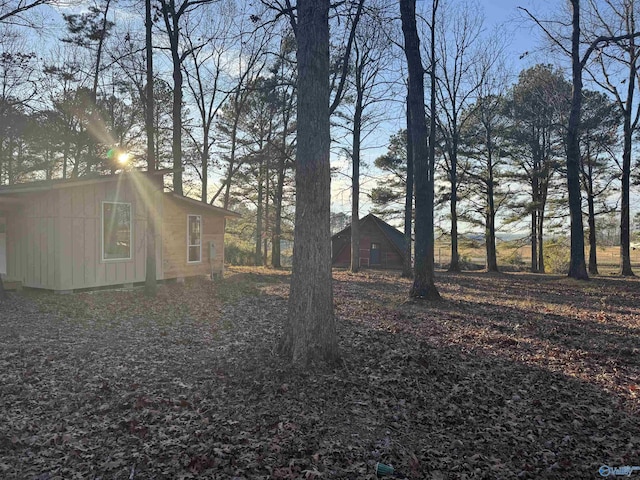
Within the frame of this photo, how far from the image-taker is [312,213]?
4.86 meters

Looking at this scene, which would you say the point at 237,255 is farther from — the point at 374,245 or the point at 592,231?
the point at 592,231

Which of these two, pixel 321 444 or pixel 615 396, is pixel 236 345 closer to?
pixel 321 444

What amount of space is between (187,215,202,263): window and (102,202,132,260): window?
7.95 ft

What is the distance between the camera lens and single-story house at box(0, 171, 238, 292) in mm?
10531

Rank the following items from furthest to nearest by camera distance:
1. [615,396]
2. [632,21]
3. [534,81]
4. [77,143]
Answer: [534,81], [77,143], [632,21], [615,396]

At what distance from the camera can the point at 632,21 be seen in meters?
16.4

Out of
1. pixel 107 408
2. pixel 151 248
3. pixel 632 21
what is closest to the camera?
pixel 107 408

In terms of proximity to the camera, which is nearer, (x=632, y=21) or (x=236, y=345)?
(x=236, y=345)

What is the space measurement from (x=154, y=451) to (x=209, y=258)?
1220 centimetres

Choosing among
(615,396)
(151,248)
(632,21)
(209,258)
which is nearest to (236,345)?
(615,396)

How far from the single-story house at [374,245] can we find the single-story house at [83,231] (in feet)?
55.5

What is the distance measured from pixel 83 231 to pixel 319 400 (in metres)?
9.33

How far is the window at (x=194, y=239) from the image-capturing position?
1428cm

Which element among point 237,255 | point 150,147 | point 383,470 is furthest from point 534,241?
point 383,470
